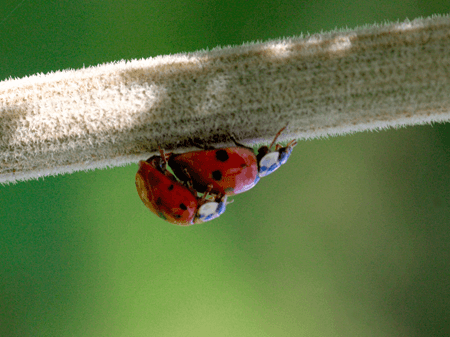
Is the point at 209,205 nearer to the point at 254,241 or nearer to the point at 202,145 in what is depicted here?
the point at 202,145

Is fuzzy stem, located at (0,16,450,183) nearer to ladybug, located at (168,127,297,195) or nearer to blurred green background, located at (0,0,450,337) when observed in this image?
ladybug, located at (168,127,297,195)

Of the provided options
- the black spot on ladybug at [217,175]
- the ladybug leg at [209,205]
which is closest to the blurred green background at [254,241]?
the ladybug leg at [209,205]

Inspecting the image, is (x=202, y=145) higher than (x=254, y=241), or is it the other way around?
(x=254, y=241)

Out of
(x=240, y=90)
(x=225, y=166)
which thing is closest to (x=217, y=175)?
(x=225, y=166)

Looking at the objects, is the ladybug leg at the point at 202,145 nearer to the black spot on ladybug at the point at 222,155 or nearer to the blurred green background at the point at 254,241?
the black spot on ladybug at the point at 222,155

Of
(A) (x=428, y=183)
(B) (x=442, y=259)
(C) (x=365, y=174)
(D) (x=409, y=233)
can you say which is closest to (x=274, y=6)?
(C) (x=365, y=174)
